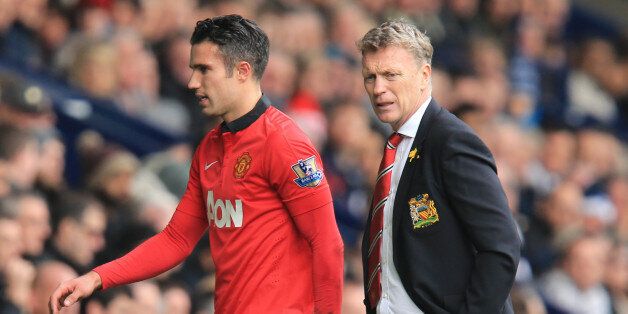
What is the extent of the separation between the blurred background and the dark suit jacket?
2.46 meters

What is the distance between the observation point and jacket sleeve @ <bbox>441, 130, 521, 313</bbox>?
14.2 ft

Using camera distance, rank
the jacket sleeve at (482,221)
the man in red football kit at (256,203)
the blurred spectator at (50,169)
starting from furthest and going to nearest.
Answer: the blurred spectator at (50,169)
the man in red football kit at (256,203)
the jacket sleeve at (482,221)

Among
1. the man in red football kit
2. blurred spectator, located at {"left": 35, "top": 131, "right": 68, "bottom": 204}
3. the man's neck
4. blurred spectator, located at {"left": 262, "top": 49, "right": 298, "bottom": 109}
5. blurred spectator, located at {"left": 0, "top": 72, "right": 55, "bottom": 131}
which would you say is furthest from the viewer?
blurred spectator, located at {"left": 262, "top": 49, "right": 298, "bottom": 109}

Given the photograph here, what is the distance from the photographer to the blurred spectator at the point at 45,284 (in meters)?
6.47

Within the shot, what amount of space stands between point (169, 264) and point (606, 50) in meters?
11.3

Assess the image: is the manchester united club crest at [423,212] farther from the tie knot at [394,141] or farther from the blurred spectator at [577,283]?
the blurred spectator at [577,283]

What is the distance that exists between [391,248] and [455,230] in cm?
26

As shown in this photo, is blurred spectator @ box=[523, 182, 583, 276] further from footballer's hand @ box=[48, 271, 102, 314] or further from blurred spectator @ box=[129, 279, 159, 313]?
footballer's hand @ box=[48, 271, 102, 314]

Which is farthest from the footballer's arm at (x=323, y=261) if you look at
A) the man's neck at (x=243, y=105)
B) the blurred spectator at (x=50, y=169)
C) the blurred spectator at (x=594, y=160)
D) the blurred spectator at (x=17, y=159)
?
the blurred spectator at (x=594, y=160)

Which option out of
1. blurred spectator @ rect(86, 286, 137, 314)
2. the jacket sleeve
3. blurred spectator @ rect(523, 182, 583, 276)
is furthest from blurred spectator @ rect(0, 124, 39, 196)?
blurred spectator @ rect(523, 182, 583, 276)

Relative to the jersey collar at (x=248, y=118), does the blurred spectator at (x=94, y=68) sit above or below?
below

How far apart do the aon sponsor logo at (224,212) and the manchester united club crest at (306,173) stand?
0.23 meters

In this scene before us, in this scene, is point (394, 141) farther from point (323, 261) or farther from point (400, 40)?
point (323, 261)

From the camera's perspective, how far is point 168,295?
279 inches
